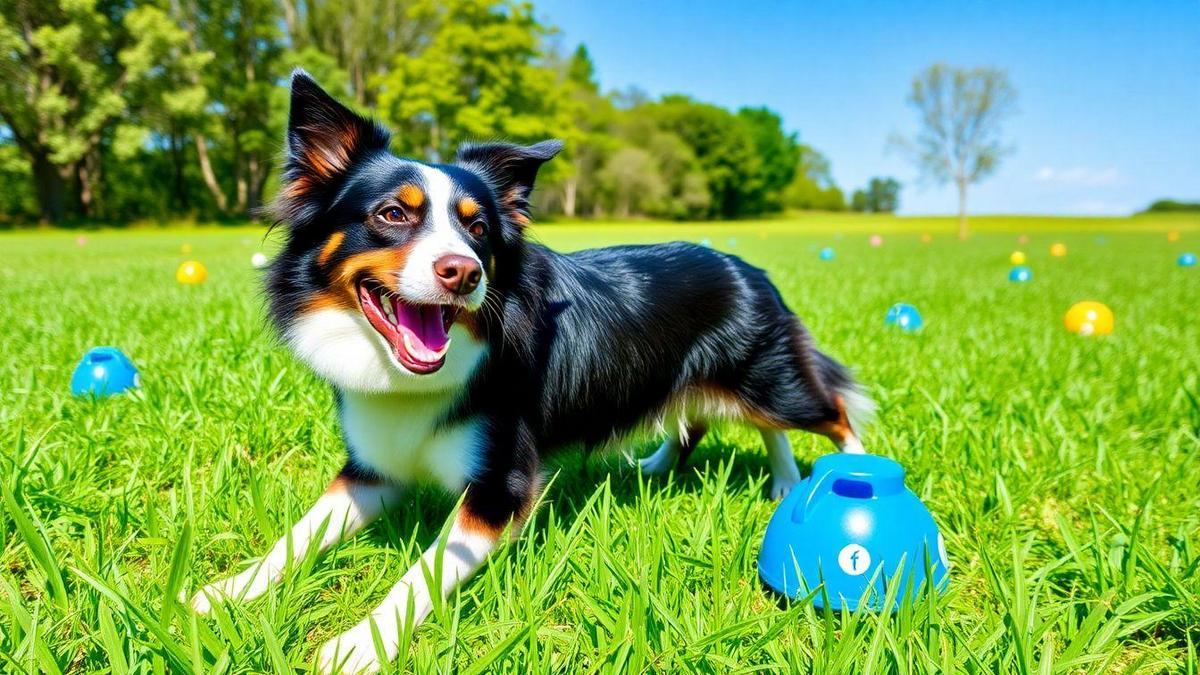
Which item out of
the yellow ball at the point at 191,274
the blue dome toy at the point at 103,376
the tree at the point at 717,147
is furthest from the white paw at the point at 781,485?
the tree at the point at 717,147

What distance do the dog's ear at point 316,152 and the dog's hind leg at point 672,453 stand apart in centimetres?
175

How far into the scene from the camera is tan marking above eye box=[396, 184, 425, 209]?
2.00 meters

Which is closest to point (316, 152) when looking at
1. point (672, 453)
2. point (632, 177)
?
point (672, 453)

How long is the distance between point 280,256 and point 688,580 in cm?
162

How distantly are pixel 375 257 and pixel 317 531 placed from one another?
2.62ft

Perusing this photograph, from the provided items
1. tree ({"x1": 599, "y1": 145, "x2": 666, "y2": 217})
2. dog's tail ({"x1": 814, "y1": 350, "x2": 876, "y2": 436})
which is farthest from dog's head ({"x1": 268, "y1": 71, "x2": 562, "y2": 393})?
tree ({"x1": 599, "y1": 145, "x2": 666, "y2": 217})

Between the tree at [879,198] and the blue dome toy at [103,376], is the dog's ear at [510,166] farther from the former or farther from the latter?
the tree at [879,198]

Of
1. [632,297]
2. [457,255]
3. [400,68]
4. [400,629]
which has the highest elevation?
[400,68]

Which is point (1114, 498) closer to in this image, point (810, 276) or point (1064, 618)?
point (1064, 618)

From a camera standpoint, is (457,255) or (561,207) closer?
(457,255)

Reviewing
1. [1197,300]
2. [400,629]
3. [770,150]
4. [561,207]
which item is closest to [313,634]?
[400,629]

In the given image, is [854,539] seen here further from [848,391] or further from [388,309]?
[388,309]

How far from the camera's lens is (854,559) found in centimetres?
183

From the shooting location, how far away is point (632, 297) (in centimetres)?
251
